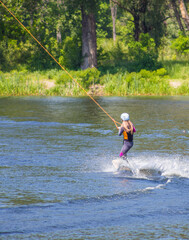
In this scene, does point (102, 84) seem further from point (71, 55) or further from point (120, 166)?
point (120, 166)

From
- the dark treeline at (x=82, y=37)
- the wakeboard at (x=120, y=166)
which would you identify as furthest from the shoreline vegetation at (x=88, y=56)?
the wakeboard at (x=120, y=166)

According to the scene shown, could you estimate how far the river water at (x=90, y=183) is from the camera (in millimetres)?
6426

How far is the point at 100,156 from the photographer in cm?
1168

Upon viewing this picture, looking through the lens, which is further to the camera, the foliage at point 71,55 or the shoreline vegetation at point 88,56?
the foliage at point 71,55

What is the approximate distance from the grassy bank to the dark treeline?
2830 millimetres

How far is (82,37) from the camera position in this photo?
36.6m

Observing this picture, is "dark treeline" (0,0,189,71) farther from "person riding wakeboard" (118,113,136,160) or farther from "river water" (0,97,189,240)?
"person riding wakeboard" (118,113,136,160)

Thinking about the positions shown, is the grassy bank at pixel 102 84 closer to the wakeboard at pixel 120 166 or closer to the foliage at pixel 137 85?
the foliage at pixel 137 85

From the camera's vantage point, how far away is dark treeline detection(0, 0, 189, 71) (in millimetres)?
36125

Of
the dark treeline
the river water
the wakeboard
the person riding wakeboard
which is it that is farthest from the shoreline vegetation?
the wakeboard

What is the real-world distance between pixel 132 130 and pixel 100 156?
158 centimetres

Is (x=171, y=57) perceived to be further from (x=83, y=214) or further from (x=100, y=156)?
(x=83, y=214)

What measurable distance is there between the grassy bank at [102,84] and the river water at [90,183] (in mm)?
14011

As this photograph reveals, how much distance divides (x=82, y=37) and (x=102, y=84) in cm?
533
